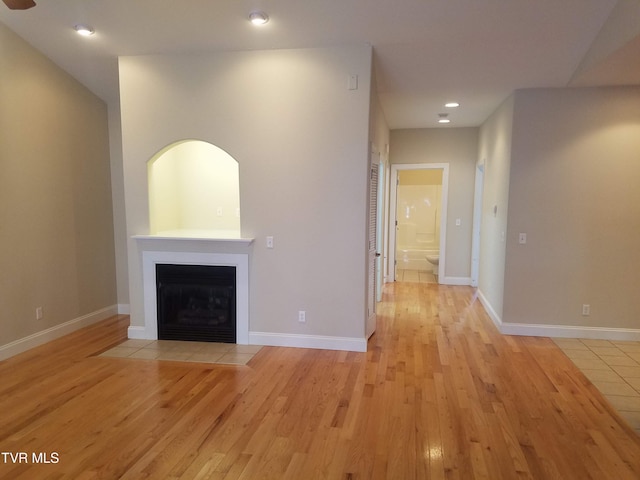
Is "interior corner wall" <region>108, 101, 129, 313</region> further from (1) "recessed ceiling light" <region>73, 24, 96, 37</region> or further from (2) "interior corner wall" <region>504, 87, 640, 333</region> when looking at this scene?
(2) "interior corner wall" <region>504, 87, 640, 333</region>

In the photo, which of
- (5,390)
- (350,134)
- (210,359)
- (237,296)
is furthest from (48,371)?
(350,134)

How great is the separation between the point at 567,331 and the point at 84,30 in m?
5.69

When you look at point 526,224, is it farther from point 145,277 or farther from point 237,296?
point 145,277

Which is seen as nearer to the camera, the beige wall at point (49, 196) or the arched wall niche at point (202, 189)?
the beige wall at point (49, 196)

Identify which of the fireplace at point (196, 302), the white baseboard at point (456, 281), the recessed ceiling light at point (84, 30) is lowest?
Result: the white baseboard at point (456, 281)

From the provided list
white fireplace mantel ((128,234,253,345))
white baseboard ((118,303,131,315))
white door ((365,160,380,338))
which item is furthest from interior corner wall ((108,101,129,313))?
white door ((365,160,380,338))

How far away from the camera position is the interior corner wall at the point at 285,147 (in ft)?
12.2

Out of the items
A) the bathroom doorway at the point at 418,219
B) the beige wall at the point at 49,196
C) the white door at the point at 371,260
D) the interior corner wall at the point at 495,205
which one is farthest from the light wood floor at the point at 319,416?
the bathroom doorway at the point at 418,219

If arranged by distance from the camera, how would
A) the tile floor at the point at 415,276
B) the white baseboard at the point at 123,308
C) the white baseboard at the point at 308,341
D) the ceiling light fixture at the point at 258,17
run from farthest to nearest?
the tile floor at the point at 415,276, the white baseboard at the point at 123,308, the white baseboard at the point at 308,341, the ceiling light fixture at the point at 258,17

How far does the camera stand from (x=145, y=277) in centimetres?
419

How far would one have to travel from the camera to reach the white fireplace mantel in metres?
4.00

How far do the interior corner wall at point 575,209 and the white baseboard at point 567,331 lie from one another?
1.7 inches

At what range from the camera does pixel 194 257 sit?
4.10 metres

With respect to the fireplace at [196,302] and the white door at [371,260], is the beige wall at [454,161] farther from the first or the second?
the fireplace at [196,302]
